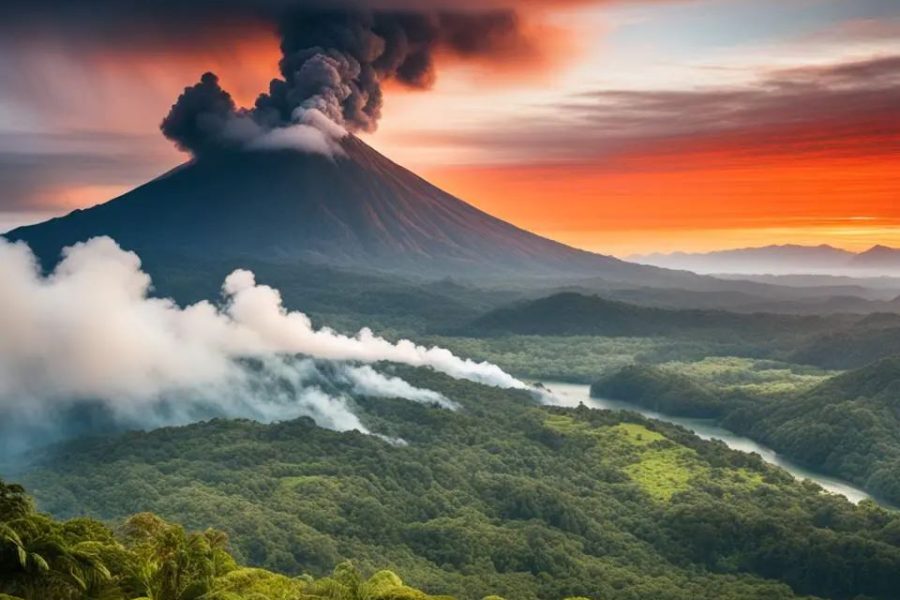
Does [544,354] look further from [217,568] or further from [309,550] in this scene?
[217,568]

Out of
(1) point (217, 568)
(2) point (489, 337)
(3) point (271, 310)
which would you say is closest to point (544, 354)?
(2) point (489, 337)

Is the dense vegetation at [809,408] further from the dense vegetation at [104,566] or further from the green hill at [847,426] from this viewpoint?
the dense vegetation at [104,566]

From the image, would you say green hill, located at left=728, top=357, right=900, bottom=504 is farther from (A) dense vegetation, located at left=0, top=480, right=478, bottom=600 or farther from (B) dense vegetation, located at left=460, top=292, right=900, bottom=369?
(A) dense vegetation, located at left=0, top=480, right=478, bottom=600

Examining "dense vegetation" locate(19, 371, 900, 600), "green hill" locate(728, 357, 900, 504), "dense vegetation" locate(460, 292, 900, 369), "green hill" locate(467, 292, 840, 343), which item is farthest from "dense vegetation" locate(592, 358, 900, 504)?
"green hill" locate(467, 292, 840, 343)

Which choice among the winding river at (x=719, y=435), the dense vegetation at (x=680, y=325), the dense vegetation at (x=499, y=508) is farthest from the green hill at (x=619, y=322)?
the dense vegetation at (x=499, y=508)

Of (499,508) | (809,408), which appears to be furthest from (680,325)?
(499,508)

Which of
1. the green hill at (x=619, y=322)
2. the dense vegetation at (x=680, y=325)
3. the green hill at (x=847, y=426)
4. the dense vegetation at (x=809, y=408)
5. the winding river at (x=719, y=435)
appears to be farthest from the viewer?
the green hill at (x=619, y=322)

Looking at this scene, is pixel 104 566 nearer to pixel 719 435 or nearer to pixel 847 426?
pixel 847 426
